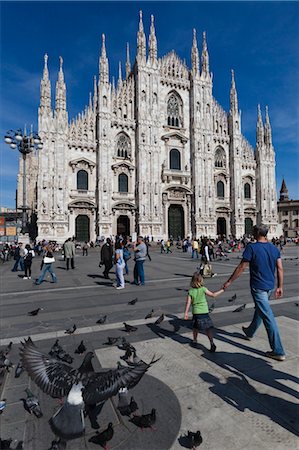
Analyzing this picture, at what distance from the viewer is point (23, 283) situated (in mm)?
9445

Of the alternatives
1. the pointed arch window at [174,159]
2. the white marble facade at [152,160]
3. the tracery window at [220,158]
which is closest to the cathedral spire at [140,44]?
the white marble facade at [152,160]

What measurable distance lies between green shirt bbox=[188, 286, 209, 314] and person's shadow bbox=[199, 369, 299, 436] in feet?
3.21

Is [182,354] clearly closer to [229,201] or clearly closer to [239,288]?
[239,288]

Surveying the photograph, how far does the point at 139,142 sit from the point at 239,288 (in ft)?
88.2

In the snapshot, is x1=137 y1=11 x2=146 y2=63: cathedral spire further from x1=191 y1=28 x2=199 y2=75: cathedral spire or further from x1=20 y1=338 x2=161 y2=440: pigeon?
x1=20 y1=338 x2=161 y2=440: pigeon

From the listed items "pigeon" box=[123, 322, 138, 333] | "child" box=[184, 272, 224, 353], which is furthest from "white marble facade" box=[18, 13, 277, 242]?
"child" box=[184, 272, 224, 353]

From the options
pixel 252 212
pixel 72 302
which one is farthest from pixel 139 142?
pixel 72 302

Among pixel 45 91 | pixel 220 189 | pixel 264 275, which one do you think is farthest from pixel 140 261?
pixel 220 189

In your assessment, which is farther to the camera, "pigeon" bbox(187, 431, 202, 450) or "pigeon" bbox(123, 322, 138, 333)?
"pigeon" bbox(123, 322, 138, 333)

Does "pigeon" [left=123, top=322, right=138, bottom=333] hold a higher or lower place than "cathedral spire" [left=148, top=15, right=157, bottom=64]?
lower

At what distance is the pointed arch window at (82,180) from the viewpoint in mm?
29797

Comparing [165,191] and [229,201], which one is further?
[229,201]

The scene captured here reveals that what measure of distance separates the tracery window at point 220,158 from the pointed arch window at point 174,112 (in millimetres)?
6910

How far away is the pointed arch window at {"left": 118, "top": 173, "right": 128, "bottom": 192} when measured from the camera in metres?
31.7
